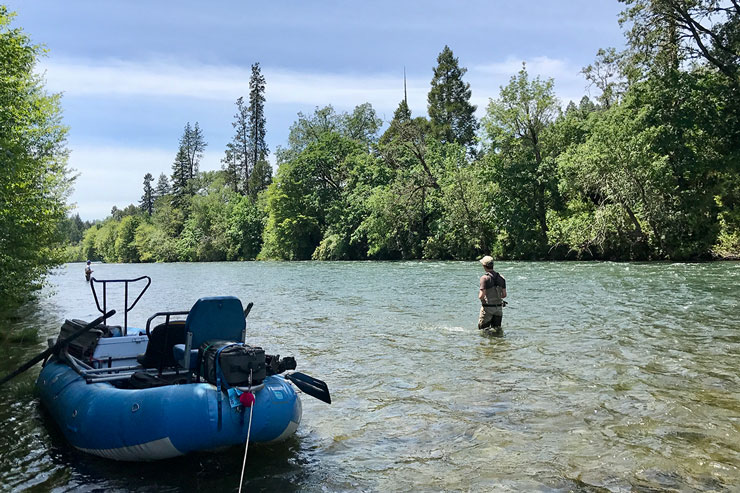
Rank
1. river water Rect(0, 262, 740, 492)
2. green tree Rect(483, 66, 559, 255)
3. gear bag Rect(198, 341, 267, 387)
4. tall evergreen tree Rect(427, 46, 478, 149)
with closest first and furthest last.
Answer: river water Rect(0, 262, 740, 492), gear bag Rect(198, 341, 267, 387), green tree Rect(483, 66, 559, 255), tall evergreen tree Rect(427, 46, 478, 149)

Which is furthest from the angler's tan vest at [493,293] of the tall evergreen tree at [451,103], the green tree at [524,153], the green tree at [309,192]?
the tall evergreen tree at [451,103]

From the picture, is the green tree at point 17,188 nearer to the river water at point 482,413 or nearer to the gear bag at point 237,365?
the river water at point 482,413

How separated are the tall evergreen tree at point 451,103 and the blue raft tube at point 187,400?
222ft

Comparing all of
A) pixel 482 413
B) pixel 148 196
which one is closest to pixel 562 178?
pixel 482 413

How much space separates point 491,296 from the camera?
10766mm

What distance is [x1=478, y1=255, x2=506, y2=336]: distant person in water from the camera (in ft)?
34.9

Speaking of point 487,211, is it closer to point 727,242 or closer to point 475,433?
point 727,242

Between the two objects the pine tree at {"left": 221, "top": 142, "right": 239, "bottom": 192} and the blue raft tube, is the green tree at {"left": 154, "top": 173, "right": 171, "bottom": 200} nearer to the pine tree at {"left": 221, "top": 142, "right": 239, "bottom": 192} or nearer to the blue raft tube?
Result: the pine tree at {"left": 221, "top": 142, "right": 239, "bottom": 192}

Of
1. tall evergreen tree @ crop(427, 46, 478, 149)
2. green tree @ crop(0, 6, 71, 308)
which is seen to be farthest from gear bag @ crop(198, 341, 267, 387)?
tall evergreen tree @ crop(427, 46, 478, 149)

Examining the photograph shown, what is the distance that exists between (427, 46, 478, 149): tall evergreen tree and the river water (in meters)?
60.1

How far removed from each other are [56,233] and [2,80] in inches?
373

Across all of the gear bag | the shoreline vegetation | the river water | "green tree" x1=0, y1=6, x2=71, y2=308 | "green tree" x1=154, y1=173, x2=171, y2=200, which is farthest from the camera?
"green tree" x1=154, y1=173, x2=171, y2=200

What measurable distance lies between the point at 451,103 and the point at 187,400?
7141 cm

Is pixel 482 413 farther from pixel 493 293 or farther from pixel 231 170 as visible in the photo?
pixel 231 170
